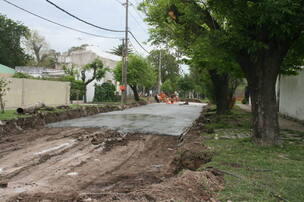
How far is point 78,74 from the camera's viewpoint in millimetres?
35844

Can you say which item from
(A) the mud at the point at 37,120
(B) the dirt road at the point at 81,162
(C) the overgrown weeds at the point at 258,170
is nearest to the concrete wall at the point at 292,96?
(C) the overgrown weeds at the point at 258,170

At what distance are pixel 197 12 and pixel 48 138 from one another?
19.5 feet

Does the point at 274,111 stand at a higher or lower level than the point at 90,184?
higher

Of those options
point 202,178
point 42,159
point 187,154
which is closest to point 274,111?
point 187,154

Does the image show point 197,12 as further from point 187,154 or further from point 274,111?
point 187,154

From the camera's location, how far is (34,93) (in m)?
19.7

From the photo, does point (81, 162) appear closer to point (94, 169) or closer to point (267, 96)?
point (94, 169)

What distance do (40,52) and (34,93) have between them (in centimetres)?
4980

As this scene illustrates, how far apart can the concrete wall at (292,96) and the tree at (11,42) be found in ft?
152

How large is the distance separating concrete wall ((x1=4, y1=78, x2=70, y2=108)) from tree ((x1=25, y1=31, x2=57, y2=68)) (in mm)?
42643

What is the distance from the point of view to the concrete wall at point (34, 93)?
1758 centimetres

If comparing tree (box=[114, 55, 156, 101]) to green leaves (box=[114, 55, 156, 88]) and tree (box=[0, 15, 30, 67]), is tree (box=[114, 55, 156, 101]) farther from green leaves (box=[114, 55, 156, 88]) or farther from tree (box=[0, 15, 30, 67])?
tree (box=[0, 15, 30, 67])

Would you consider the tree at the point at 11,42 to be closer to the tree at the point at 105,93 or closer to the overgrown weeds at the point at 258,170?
the tree at the point at 105,93

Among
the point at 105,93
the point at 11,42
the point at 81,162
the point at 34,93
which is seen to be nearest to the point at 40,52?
the point at 11,42
